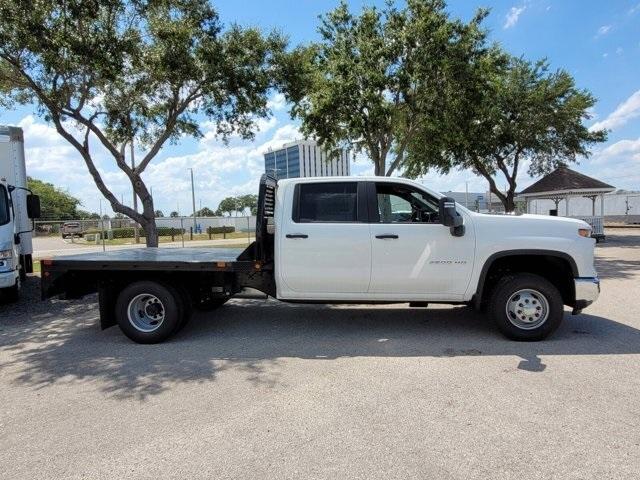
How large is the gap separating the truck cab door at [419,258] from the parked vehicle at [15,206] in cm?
602

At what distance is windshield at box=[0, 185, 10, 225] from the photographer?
830cm

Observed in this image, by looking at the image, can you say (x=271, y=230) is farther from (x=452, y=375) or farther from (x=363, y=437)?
(x=363, y=437)

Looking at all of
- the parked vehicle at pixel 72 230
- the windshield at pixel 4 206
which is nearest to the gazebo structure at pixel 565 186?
the windshield at pixel 4 206

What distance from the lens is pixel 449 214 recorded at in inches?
229

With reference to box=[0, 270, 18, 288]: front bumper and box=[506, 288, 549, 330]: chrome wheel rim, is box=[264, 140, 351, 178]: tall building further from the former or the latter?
box=[506, 288, 549, 330]: chrome wheel rim

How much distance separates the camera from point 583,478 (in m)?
3.06

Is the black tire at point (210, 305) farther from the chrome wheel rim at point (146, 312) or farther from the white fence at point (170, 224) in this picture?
the white fence at point (170, 224)

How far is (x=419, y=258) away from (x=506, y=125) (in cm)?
1792

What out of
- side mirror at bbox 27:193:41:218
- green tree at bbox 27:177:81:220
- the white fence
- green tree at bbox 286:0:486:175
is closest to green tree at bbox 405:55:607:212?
green tree at bbox 286:0:486:175

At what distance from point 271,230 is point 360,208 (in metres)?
1.17

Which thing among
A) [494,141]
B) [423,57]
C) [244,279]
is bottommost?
[244,279]

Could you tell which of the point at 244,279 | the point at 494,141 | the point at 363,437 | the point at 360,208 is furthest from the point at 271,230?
the point at 494,141

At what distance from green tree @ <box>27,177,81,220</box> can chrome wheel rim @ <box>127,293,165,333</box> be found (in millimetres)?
86485

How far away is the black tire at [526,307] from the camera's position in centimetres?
595
